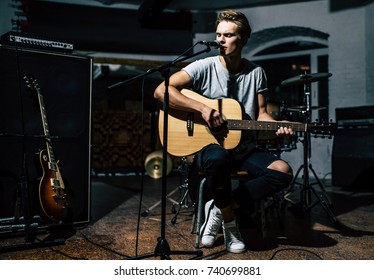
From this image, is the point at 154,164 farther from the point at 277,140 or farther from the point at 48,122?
the point at 48,122

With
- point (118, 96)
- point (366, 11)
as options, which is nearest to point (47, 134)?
point (366, 11)

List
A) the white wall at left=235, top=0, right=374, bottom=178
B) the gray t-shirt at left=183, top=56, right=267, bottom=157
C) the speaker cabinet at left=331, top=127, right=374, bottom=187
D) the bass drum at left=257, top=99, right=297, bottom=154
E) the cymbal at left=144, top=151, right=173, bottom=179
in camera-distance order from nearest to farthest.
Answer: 1. the gray t-shirt at left=183, top=56, right=267, bottom=157
2. the bass drum at left=257, top=99, right=297, bottom=154
3. the speaker cabinet at left=331, top=127, right=374, bottom=187
4. the white wall at left=235, top=0, right=374, bottom=178
5. the cymbal at left=144, top=151, right=173, bottom=179

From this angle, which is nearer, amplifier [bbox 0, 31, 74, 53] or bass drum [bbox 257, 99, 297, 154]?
amplifier [bbox 0, 31, 74, 53]

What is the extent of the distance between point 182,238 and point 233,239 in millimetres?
475

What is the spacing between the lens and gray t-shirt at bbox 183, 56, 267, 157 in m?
2.42

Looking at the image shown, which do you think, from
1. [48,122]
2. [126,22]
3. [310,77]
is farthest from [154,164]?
[48,122]

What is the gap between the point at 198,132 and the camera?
238 centimetres

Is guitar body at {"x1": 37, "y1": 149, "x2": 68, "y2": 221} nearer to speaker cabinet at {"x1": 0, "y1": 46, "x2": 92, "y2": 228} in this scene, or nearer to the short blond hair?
speaker cabinet at {"x1": 0, "y1": 46, "x2": 92, "y2": 228}

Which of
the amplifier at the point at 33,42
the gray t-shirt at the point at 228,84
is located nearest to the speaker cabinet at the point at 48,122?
the amplifier at the point at 33,42

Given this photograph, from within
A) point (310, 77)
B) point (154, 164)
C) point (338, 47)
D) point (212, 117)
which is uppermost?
point (338, 47)

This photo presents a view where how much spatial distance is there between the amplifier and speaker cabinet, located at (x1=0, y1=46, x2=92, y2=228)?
0.04 metres

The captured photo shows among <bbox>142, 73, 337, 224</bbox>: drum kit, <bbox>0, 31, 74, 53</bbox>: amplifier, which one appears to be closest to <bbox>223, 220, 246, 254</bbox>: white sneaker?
<bbox>142, 73, 337, 224</bbox>: drum kit
